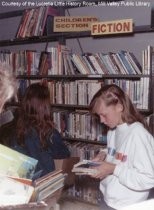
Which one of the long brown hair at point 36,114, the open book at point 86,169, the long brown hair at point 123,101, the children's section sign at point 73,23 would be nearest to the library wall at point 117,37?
the children's section sign at point 73,23

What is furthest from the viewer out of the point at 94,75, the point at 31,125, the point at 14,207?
the point at 94,75

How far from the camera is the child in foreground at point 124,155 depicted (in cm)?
178

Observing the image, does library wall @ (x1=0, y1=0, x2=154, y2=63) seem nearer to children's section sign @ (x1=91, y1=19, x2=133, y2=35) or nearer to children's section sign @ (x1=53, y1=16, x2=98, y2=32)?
children's section sign @ (x1=53, y1=16, x2=98, y2=32)

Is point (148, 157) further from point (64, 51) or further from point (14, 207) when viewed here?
point (64, 51)

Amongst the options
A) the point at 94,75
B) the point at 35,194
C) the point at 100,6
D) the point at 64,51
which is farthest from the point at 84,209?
the point at 35,194

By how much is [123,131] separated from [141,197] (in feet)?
1.17

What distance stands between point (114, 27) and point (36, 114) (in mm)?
1032

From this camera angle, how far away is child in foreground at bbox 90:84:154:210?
1.78 m

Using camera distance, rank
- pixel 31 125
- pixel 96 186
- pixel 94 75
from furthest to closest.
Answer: pixel 96 186, pixel 94 75, pixel 31 125

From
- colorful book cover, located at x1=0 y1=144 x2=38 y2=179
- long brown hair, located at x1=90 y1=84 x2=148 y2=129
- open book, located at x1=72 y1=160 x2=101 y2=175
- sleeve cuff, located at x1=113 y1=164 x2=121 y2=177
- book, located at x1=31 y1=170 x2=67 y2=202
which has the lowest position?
open book, located at x1=72 y1=160 x2=101 y2=175

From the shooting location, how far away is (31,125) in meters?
2.46

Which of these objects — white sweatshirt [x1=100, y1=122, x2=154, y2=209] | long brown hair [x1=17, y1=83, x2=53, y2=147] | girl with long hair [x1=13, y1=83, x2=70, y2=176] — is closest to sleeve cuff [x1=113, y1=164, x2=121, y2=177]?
white sweatshirt [x1=100, y1=122, x2=154, y2=209]

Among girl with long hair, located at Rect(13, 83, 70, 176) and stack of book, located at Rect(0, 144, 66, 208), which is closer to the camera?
stack of book, located at Rect(0, 144, 66, 208)

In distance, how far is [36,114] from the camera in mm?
2549
